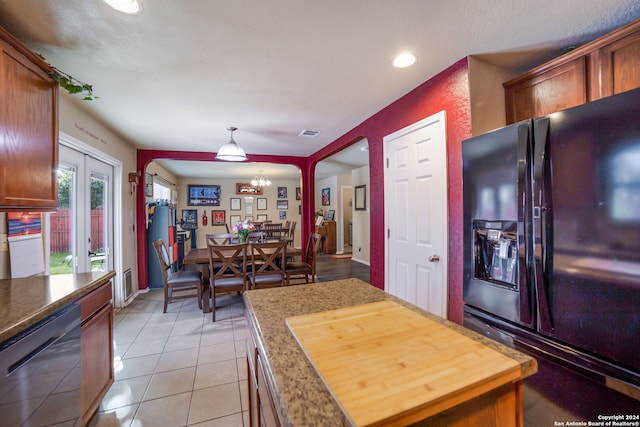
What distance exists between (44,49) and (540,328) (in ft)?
10.4

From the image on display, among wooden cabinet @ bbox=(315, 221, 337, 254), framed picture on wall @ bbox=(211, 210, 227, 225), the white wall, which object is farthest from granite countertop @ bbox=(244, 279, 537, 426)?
framed picture on wall @ bbox=(211, 210, 227, 225)

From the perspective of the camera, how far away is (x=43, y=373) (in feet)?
3.59

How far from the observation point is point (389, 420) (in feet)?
1.61

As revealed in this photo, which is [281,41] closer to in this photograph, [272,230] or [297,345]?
[297,345]

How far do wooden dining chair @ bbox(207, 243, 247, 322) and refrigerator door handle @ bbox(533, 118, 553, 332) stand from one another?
105 inches

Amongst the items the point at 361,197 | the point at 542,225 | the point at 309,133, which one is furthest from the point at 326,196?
the point at 542,225

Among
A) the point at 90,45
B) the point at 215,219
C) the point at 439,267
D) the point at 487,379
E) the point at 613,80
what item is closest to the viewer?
the point at 487,379

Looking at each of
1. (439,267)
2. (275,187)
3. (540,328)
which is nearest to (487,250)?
(540,328)

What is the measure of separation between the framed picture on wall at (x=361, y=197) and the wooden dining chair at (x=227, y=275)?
12.3ft

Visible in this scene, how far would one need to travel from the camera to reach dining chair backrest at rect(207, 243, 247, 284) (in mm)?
3033

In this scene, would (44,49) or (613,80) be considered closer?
(613,80)

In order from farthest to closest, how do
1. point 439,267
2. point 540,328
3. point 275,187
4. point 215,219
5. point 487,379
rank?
1. point 275,187
2. point 215,219
3. point 439,267
4. point 540,328
5. point 487,379

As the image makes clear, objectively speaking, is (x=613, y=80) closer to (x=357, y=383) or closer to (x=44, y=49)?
(x=357, y=383)

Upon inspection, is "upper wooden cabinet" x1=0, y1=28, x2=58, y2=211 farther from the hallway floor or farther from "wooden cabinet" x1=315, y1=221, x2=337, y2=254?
"wooden cabinet" x1=315, y1=221, x2=337, y2=254
